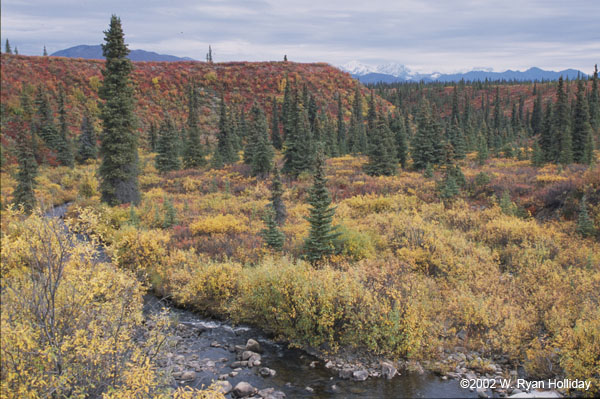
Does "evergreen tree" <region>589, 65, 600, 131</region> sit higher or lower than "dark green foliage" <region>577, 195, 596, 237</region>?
higher

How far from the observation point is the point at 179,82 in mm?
82375

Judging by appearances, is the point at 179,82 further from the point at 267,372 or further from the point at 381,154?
the point at 267,372

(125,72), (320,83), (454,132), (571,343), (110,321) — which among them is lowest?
(571,343)

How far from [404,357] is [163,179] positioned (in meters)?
35.2

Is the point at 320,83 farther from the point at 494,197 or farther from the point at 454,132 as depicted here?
the point at 494,197

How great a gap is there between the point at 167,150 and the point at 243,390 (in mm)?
40696

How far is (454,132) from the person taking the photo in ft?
162

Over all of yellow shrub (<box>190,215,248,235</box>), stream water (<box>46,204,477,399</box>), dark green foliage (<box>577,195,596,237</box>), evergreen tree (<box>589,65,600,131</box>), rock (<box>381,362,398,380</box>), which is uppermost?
→ evergreen tree (<box>589,65,600,131</box>)

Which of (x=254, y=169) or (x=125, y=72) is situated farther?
(x=254, y=169)

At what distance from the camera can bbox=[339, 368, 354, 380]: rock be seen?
11.1 m

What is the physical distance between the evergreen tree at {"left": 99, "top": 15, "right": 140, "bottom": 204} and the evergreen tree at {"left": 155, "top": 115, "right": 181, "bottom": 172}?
16587 mm

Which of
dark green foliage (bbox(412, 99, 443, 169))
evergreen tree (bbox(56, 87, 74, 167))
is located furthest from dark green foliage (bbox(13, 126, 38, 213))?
dark green foliage (bbox(412, 99, 443, 169))

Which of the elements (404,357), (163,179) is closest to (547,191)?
(404,357)

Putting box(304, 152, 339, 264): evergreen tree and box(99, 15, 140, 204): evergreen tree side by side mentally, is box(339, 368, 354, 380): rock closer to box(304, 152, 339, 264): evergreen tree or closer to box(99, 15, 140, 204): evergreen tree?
box(304, 152, 339, 264): evergreen tree
